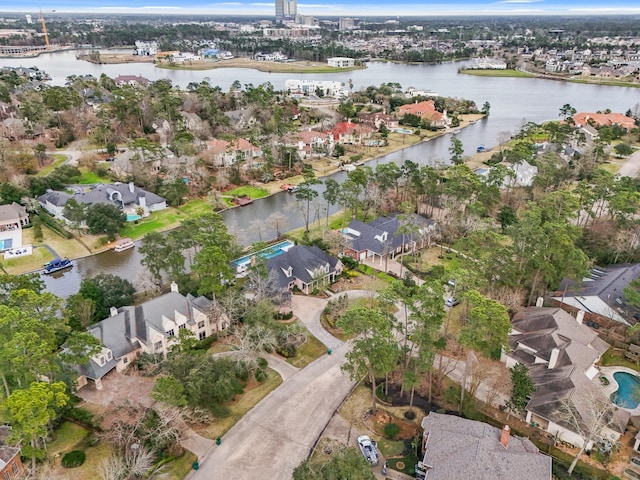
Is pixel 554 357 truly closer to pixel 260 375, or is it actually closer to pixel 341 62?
pixel 260 375

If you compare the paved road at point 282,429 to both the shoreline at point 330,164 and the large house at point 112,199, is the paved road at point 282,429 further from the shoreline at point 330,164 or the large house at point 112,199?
the large house at point 112,199

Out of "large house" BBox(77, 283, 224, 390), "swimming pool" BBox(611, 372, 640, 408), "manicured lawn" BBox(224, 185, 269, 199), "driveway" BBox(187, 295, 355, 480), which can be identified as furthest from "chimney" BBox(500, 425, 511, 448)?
"manicured lawn" BBox(224, 185, 269, 199)

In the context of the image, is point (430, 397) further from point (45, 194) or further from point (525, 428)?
point (45, 194)

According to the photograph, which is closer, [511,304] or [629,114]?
[511,304]

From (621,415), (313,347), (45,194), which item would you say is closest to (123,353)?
(313,347)

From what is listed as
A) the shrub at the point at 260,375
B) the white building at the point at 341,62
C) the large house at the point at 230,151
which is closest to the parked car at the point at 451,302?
the shrub at the point at 260,375

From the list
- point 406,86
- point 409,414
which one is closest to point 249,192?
point 409,414
